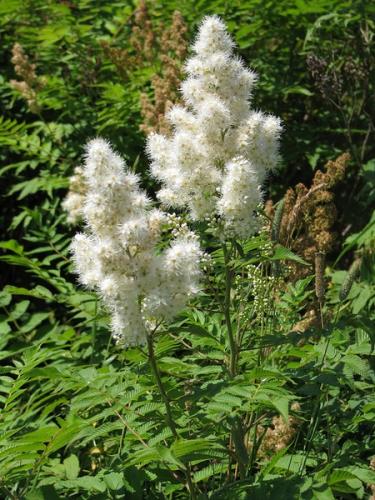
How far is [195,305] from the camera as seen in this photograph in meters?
3.09

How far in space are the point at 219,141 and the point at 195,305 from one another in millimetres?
785

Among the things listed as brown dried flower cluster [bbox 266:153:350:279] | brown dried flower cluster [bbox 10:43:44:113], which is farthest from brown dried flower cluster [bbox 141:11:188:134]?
brown dried flower cluster [bbox 10:43:44:113]

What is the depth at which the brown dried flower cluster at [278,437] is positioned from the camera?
3035 millimetres

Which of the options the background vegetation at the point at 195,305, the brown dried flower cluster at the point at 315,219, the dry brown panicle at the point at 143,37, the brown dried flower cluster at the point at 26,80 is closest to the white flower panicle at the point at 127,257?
the background vegetation at the point at 195,305

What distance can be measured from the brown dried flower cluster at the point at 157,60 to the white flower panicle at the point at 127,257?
1526 millimetres

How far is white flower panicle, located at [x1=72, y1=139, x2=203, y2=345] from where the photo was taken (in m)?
2.16

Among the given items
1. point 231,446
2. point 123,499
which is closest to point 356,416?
point 231,446

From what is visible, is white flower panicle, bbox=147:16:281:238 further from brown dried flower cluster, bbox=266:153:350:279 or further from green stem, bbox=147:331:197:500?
brown dried flower cluster, bbox=266:153:350:279

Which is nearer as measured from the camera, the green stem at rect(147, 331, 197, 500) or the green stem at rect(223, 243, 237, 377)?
the green stem at rect(147, 331, 197, 500)

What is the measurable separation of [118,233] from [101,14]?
4460mm

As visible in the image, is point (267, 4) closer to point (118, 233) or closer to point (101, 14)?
point (101, 14)

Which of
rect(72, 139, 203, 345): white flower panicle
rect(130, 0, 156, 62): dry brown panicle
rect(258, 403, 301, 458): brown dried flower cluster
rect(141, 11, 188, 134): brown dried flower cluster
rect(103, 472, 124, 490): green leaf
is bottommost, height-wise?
rect(258, 403, 301, 458): brown dried flower cluster

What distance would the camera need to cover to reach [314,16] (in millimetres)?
5418

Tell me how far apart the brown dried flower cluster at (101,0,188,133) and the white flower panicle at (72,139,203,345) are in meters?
1.53
